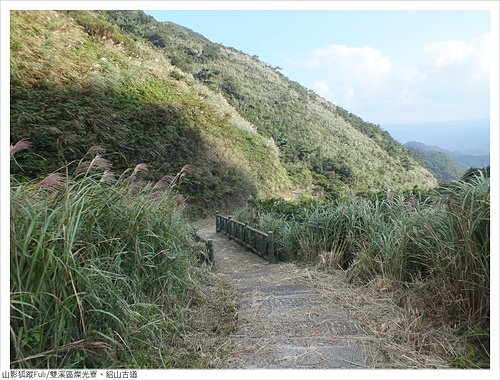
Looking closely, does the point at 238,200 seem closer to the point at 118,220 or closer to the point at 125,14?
the point at 118,220

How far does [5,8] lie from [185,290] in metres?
2.09

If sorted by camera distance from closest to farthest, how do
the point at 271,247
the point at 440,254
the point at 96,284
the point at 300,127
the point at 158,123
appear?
1. the point at 96,284
2. the point at 440,254
3. the point at 271,247
4. the point at 158,123
5. the point at 300,127

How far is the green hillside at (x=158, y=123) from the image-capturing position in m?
8.50

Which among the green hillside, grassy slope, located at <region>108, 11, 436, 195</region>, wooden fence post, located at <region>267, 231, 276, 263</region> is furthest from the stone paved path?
grassy slope, located at <region>108, 11, 436, 195</region>

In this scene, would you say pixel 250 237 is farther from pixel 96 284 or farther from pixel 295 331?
pixel 96 284

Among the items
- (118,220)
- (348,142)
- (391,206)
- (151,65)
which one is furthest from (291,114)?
(118,220)

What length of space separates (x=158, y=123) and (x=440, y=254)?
10.7 m

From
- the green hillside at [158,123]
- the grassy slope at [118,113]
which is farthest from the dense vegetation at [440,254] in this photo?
the grassy slope at [118,113]

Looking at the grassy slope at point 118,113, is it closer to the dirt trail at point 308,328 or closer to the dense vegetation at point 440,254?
the dirt trail at point 308,328

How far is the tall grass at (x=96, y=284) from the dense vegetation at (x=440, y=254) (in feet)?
4.37

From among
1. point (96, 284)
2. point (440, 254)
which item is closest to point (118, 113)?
point (96, 284)

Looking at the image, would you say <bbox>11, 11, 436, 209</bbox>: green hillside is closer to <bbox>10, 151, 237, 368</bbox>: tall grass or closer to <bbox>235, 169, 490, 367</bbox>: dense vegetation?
<bbox>235, 169, 490, 367</bbox>: dense vegetation

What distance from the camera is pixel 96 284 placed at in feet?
5.65

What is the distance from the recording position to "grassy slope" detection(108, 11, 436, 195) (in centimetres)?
2034
